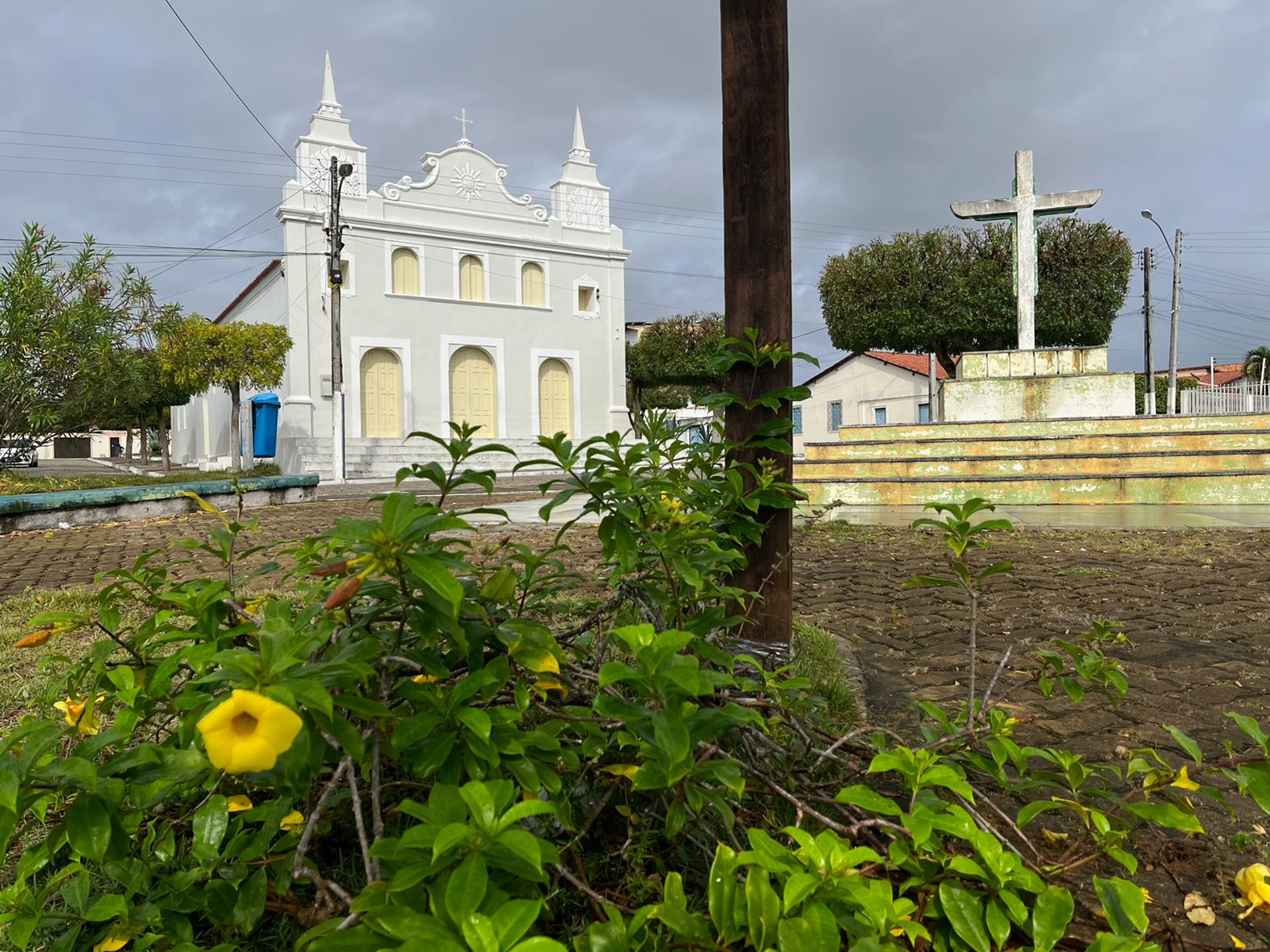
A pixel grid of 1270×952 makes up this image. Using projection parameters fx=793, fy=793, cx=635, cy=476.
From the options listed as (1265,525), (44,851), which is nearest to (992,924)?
(44,851)

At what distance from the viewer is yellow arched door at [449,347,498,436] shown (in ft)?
80.7

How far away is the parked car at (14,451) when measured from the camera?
348 inches

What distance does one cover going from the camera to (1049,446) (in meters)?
10.2

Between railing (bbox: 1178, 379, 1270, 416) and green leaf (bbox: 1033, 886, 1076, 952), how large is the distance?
32.9m

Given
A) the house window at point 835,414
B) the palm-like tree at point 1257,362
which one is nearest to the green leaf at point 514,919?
the house window at point 835,414

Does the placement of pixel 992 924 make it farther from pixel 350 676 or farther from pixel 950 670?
pixel 950 670

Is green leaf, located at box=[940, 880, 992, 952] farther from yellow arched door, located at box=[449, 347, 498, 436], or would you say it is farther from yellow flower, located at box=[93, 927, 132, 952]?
yellow arched door, located at box=[449, 347, 498, 436]

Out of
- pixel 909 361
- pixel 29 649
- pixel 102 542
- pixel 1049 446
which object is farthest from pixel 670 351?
pixel 29 649

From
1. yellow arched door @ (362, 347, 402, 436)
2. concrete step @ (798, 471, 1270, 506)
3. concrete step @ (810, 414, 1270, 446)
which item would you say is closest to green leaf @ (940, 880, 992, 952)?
concrete step @ (798, 471, 1270, 506)

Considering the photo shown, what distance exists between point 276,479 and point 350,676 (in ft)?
38.5

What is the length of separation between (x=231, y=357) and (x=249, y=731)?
73.2ft

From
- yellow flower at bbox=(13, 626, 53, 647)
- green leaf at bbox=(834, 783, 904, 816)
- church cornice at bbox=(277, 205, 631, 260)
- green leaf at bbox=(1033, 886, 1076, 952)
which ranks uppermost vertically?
church cornice at bbox=(277, 205, 631, 260)

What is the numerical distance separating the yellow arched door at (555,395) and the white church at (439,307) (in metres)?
0.05

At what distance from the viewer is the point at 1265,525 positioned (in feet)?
22.1
